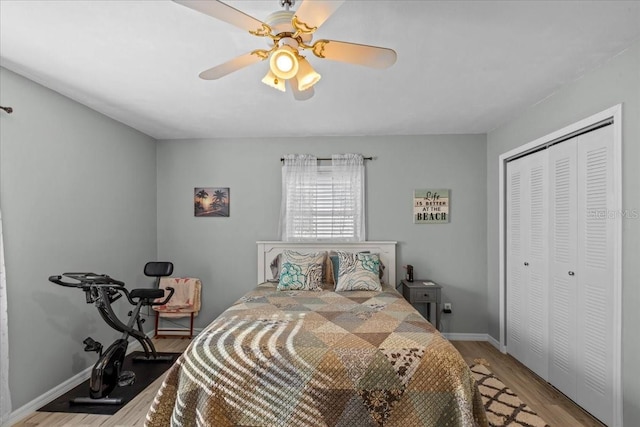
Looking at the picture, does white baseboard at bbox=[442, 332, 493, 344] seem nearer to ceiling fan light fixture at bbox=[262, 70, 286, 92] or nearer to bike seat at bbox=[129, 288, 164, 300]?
bike seat at bbox=[129, 288, 164, 300]

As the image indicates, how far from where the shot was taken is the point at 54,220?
297 cm

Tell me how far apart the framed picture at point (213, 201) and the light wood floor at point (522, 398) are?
1.98 metres

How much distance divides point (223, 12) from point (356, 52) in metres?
0.62

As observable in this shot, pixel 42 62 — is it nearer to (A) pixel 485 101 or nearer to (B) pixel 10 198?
(B) pixel 10 198

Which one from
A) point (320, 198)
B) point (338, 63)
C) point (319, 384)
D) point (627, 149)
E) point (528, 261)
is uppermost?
point (338, 63)

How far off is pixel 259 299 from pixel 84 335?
162cm

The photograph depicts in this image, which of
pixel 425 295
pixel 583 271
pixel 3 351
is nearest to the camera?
pixel 3 351

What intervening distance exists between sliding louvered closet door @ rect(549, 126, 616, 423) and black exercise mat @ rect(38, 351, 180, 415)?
11.3 ft

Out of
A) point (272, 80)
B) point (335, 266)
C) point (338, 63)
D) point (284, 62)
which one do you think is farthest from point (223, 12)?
point (335, 266)

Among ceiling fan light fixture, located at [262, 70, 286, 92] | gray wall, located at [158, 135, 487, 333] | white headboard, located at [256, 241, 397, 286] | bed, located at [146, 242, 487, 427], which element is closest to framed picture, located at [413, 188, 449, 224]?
gray wall, located at [158, 135, 487, 333]

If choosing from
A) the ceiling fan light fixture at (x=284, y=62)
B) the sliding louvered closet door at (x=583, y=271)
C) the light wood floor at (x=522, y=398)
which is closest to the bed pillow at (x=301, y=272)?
the light wood floor at (x=522, y=398)

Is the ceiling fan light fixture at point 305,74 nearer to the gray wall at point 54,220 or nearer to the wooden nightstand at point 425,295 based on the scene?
the gray wall at point 54,220

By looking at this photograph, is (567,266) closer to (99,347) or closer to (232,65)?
(232,65)

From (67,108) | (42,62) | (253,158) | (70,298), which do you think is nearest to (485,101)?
(253,158)
